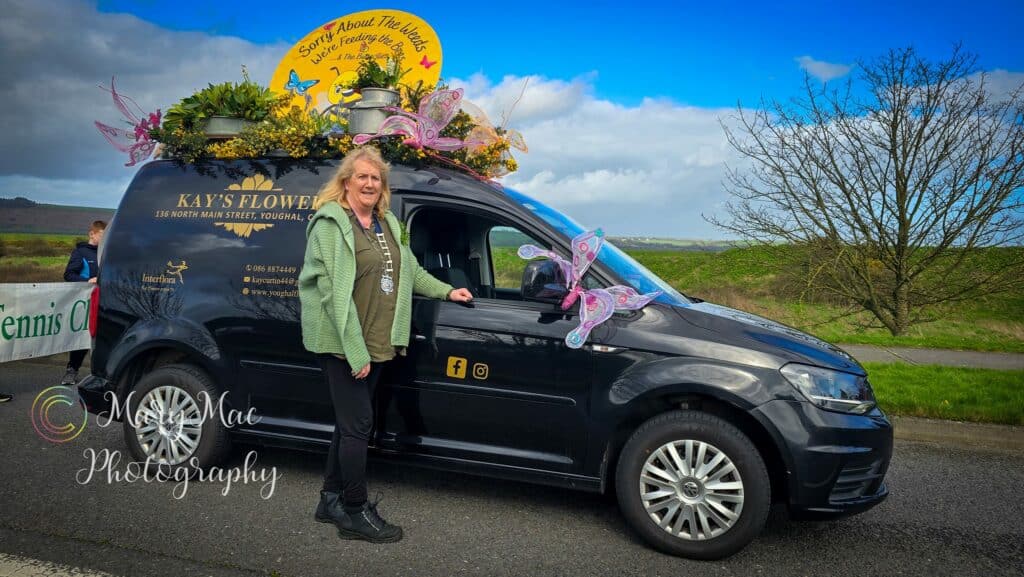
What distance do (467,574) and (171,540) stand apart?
57.9 inches

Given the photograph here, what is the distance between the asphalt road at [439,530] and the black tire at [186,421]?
0.56ft

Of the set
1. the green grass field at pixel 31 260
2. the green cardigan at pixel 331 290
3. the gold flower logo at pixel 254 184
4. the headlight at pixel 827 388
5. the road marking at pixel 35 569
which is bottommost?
the road marking at pixel 35 569

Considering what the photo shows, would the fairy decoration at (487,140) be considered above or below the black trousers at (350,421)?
above

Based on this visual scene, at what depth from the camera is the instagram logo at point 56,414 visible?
534 cm

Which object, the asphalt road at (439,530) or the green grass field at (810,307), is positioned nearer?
the asphalt road at (439,530)

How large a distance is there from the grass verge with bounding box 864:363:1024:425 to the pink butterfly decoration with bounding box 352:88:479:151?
4.58 m

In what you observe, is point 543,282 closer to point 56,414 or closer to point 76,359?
point 56,414

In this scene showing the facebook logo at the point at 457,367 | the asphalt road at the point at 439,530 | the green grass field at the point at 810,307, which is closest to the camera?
A: the asphalt road at the point at 439,530

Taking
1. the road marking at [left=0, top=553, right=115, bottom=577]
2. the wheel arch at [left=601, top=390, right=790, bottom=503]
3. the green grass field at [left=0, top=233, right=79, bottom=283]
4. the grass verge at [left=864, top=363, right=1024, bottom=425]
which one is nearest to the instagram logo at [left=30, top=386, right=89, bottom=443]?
the road marking at [left=0, top=553, right=115, bottom=577]

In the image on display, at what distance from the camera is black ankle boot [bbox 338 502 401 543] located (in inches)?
137

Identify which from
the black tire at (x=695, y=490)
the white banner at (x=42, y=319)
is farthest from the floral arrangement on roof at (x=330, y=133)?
the white banner at (x=42, y=319)

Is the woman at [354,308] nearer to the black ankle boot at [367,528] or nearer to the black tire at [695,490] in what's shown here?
the black ankle boot at [367,528]

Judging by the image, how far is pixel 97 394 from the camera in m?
4.45

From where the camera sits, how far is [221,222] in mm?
4332
